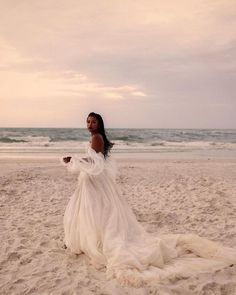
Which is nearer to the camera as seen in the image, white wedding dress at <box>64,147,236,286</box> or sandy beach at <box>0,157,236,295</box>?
sandy beach at <box>0,157,236,295</box>

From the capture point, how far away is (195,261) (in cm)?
440

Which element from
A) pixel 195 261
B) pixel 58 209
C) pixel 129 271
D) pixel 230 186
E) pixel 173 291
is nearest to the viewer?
pixel 173 291

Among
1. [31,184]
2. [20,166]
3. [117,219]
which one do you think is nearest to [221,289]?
[117,219]

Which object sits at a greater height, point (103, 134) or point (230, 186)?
point (103, 134)

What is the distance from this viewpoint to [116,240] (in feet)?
14.6

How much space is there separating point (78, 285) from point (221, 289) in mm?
1491

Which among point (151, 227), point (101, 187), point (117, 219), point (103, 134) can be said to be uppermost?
point (103, 134)

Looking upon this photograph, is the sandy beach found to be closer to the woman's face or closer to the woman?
the woman

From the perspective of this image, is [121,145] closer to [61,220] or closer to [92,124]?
[61,220]

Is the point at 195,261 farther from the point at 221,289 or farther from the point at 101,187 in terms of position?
the point at 101,187

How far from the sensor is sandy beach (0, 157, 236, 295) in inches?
154

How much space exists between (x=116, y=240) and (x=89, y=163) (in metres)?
1.00

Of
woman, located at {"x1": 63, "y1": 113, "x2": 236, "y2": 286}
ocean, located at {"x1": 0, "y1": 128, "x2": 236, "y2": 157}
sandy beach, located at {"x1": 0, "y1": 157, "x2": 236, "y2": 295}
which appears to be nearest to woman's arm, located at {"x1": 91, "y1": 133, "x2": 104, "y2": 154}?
woman, located at {"x1": 63, "y1": 113, "x2": 236, "y2": 286}

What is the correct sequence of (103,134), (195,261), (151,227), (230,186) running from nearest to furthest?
(195,261), (103,134), (151,227), (230,186)
